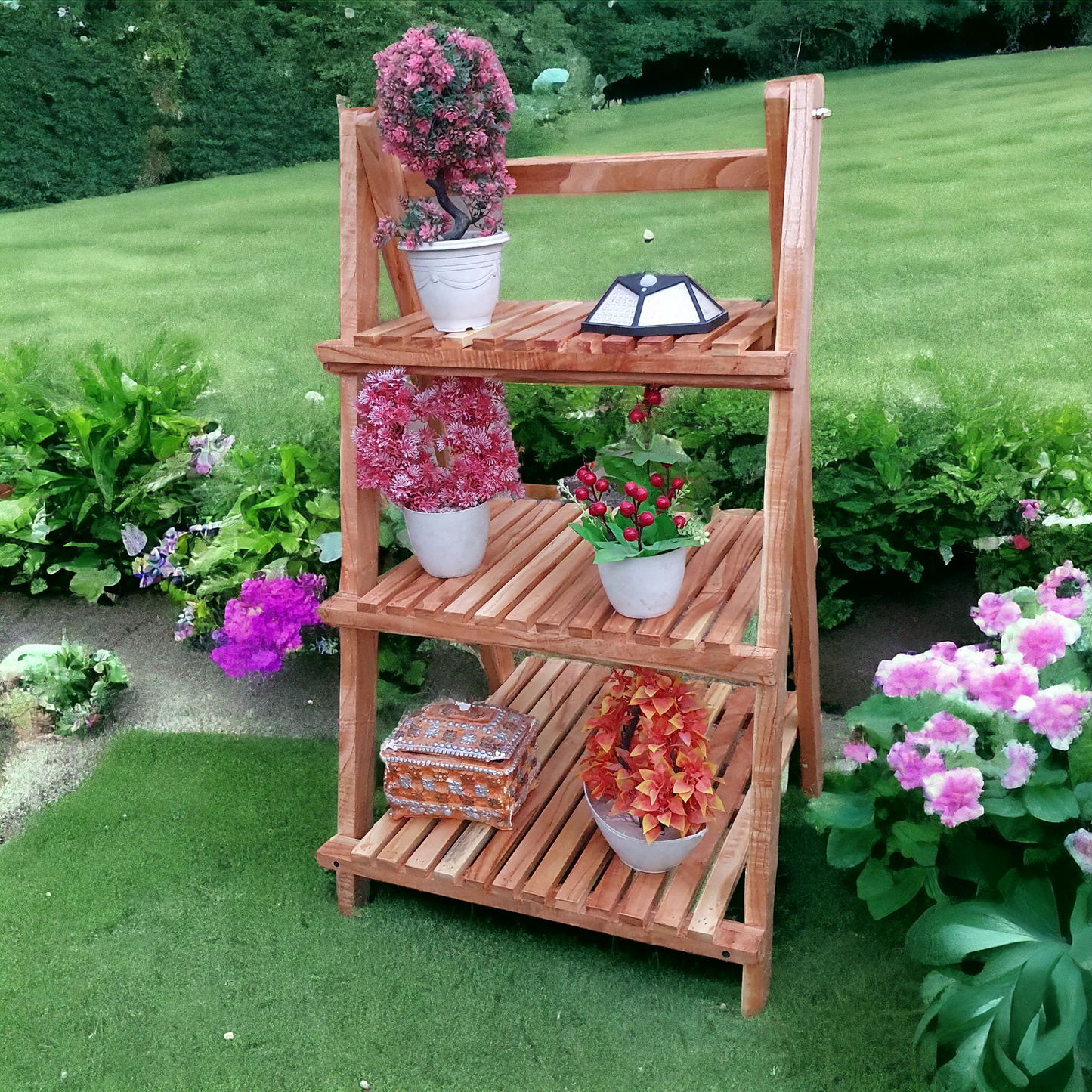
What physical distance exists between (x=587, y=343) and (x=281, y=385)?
225cm

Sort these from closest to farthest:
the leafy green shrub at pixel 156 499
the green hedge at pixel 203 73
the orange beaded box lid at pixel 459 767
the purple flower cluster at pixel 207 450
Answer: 1. the orange beaded box lid at pixel 459 767
2. the leafy green shrub at pixel 156 499
3. the purple flower cluster at pixel 207 450
4. the green hedge at pixel 203 73

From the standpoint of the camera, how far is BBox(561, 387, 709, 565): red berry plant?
1.61 metres

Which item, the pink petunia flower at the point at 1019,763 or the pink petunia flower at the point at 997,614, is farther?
the pink petunia flower at the point at 997,614

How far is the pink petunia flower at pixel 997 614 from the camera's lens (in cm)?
169

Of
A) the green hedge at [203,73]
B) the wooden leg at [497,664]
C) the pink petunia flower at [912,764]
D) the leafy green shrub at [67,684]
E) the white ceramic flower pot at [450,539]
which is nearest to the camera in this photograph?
the pink petunia flower at [912,764]

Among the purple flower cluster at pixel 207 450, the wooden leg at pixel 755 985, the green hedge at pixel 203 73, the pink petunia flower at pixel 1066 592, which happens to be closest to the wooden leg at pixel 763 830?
the wooden leg at pixel 755 985

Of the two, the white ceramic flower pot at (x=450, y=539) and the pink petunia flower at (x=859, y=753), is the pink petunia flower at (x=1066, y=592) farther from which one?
the white ceramic flower pot at (x=450, y=539)

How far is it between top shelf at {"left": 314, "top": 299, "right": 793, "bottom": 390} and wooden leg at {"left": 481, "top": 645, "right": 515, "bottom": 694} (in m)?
0.93

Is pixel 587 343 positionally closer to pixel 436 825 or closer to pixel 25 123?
pixel 436 825

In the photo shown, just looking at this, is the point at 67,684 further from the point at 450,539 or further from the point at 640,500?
the point at 640,500

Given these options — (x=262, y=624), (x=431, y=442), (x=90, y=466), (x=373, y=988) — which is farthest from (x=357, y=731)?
(x=90, y=466)

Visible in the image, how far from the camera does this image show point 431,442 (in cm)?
185

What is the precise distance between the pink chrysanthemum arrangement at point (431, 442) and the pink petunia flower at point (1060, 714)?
93 cm

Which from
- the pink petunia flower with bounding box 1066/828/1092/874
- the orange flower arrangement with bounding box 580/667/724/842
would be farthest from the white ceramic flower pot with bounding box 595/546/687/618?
the pink petunia flower with bounding box 1066/828/1092/874
